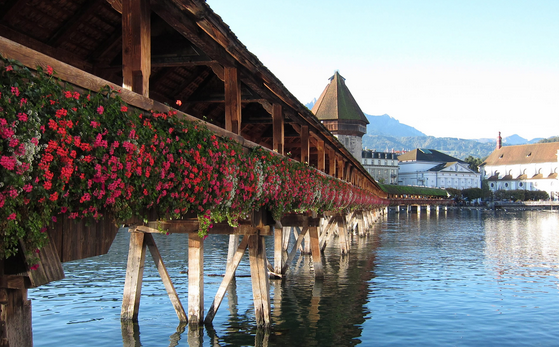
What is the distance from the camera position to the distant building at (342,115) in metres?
71.9

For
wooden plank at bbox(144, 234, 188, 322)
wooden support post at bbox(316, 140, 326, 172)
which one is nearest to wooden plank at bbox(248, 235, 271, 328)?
wooden plank at bbox(144, 234, 188, 322)

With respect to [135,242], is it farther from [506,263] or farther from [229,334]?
[506,263]

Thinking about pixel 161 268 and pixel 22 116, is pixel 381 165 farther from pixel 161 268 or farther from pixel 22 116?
pixel 22 116

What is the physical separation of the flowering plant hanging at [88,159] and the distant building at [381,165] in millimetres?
132871

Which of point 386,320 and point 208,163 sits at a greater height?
point 208,163

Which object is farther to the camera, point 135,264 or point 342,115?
point 342,115

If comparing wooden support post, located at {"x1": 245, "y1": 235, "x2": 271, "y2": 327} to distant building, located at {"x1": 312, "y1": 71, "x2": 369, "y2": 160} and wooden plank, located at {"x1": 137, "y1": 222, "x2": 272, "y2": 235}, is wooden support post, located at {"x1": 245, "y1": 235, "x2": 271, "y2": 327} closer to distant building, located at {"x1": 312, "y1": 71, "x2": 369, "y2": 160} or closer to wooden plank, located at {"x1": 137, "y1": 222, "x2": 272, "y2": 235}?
wooden plank, located at {"x1": 137, "y1": 222, "x2": 272, "y2": 235}

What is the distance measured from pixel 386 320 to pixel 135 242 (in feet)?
22.0

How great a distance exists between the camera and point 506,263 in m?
26.6

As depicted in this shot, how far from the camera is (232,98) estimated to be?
9.49m

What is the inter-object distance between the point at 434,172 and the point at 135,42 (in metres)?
147

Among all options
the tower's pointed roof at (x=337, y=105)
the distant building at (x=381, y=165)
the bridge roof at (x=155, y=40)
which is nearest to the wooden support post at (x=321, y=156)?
the bridge roof at (x=155, y=40)

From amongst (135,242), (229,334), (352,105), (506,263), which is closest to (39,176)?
(135,242)

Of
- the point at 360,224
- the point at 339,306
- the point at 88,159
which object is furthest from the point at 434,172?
the point at 88,159
